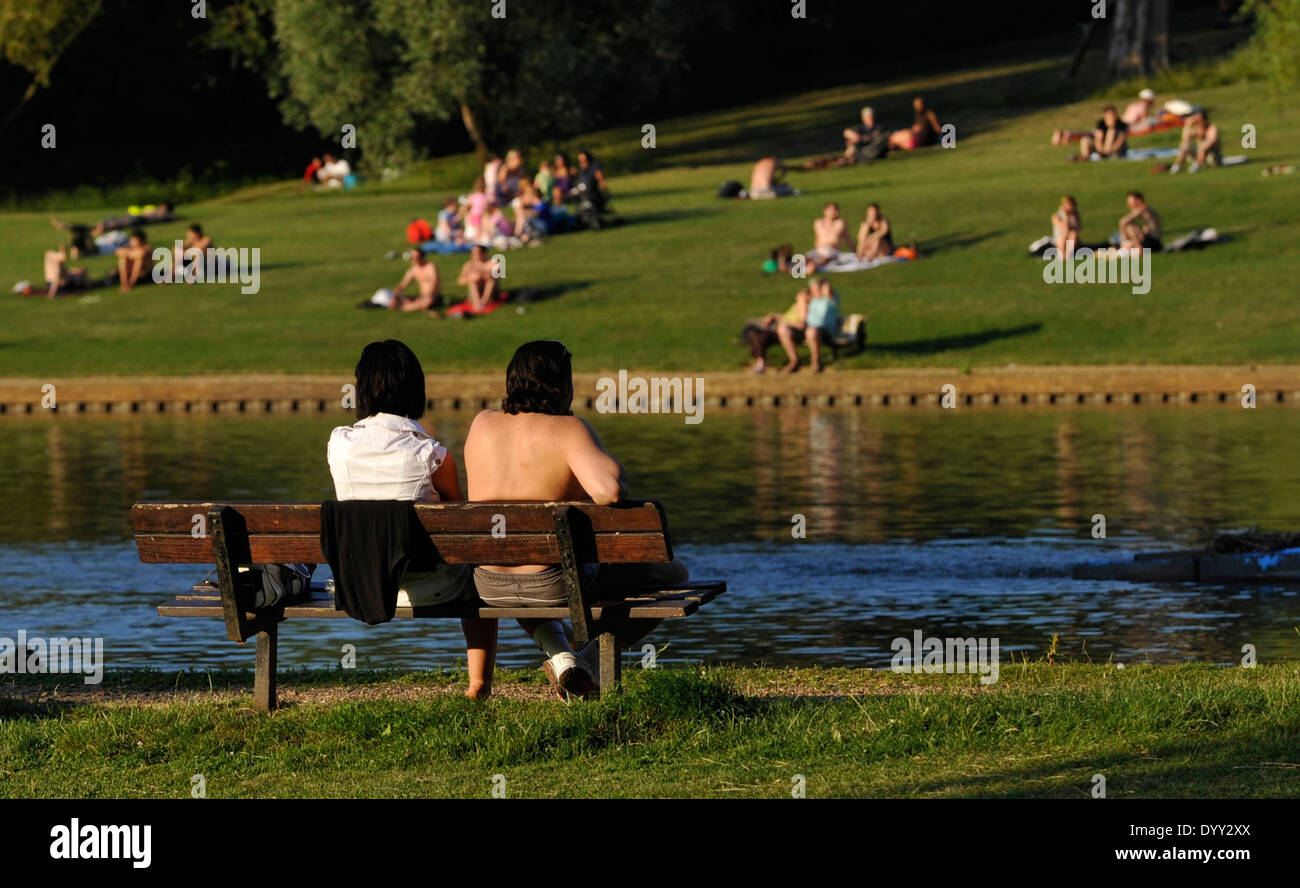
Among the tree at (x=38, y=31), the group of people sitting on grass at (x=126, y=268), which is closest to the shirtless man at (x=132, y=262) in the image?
the group of people sitting on grass at (x=126, y=268)

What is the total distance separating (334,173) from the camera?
6106 cm

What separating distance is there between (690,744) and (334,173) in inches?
2135

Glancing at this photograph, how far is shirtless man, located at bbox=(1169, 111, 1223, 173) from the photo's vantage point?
42875mm

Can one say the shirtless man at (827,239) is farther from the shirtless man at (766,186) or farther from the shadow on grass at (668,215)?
the shirtless man at (766,186)

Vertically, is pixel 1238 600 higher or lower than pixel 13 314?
lower

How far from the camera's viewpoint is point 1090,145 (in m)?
46.8

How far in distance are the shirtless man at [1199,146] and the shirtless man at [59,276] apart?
2127 cm

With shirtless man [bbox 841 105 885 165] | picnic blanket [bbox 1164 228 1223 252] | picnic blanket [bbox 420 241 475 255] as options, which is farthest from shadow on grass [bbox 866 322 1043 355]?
shirtless man [bbox 841 105 885 165]

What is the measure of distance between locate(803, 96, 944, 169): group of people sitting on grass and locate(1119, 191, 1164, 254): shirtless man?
16466mm

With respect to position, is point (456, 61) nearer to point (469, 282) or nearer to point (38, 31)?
point (38, 31)

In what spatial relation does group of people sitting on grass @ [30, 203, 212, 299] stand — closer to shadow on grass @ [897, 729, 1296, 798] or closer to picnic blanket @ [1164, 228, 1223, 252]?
picnic blanket @ [1164, 228, 1223, 252]

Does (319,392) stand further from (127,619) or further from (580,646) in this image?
(580,646)

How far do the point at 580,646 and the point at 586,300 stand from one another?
1047 inches
